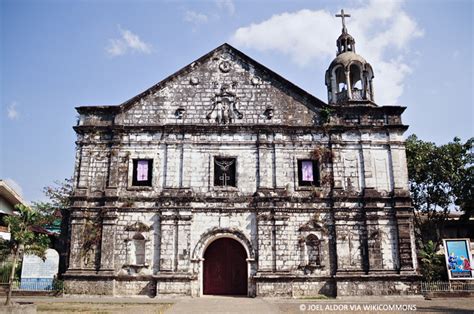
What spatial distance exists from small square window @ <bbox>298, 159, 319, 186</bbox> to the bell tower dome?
379cm

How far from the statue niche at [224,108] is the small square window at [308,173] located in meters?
3.40

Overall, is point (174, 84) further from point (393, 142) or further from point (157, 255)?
point (393, 142)

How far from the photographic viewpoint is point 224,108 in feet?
60.5

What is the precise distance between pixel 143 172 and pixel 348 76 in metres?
10.4

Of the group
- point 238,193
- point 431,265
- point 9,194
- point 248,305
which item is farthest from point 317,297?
point 9,194

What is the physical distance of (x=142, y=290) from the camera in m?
16.3

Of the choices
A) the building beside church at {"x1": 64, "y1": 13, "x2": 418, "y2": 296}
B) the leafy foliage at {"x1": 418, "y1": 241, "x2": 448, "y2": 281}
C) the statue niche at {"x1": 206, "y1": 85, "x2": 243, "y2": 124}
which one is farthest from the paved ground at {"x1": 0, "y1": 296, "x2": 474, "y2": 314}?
the statue niche at {"x1": 206, "y1": 85, "x2": 243, "y2": 124}

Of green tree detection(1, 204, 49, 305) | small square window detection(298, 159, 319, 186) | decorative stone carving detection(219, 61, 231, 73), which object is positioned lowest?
green tree detection(1, 204, 49, 305)

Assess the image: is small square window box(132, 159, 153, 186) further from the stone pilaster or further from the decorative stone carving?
the stone pilaster

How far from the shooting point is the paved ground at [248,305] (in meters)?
12.2

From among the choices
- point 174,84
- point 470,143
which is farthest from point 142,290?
point 470,143

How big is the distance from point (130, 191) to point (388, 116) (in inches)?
446

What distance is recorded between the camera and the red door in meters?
17.1

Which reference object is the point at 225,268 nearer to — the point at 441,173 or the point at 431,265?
the point at 431,265
